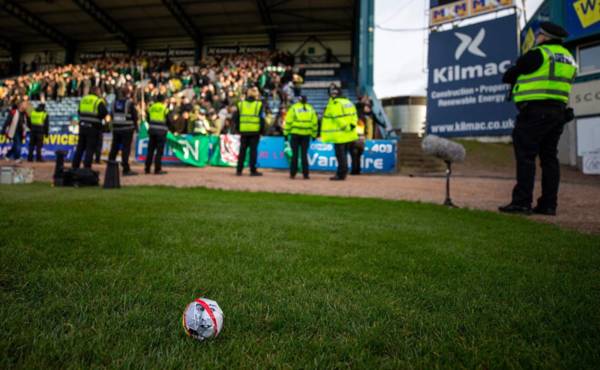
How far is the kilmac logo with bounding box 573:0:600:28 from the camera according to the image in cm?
1202

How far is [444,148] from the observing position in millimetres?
4660

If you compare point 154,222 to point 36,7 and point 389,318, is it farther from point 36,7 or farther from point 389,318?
point 36,7

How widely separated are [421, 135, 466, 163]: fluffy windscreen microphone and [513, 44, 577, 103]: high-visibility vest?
93 centimetres

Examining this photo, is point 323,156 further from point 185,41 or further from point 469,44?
point 185,41

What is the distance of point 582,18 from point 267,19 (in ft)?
53.5

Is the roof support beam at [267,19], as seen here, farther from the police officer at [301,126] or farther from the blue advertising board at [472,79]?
the police officer at [301,126]

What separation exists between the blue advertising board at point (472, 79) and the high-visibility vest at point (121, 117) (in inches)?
373

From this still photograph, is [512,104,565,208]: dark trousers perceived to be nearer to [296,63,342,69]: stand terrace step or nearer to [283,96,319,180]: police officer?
[283,96,319,180]: police officer

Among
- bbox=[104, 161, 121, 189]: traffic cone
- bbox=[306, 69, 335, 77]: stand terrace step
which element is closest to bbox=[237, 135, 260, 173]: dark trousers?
bbox=[104, 161, 121, 189]: traffic cone

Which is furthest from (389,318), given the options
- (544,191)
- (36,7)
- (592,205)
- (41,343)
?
(36,7)

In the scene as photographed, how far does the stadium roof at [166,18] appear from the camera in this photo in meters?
22.2

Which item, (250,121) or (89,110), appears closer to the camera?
(89,110)

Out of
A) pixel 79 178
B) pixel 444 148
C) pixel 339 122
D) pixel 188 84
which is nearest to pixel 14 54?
pixel 188 84

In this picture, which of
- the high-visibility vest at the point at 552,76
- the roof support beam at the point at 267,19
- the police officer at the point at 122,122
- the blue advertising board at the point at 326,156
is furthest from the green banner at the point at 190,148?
the roof support beam at the point at 267,19
